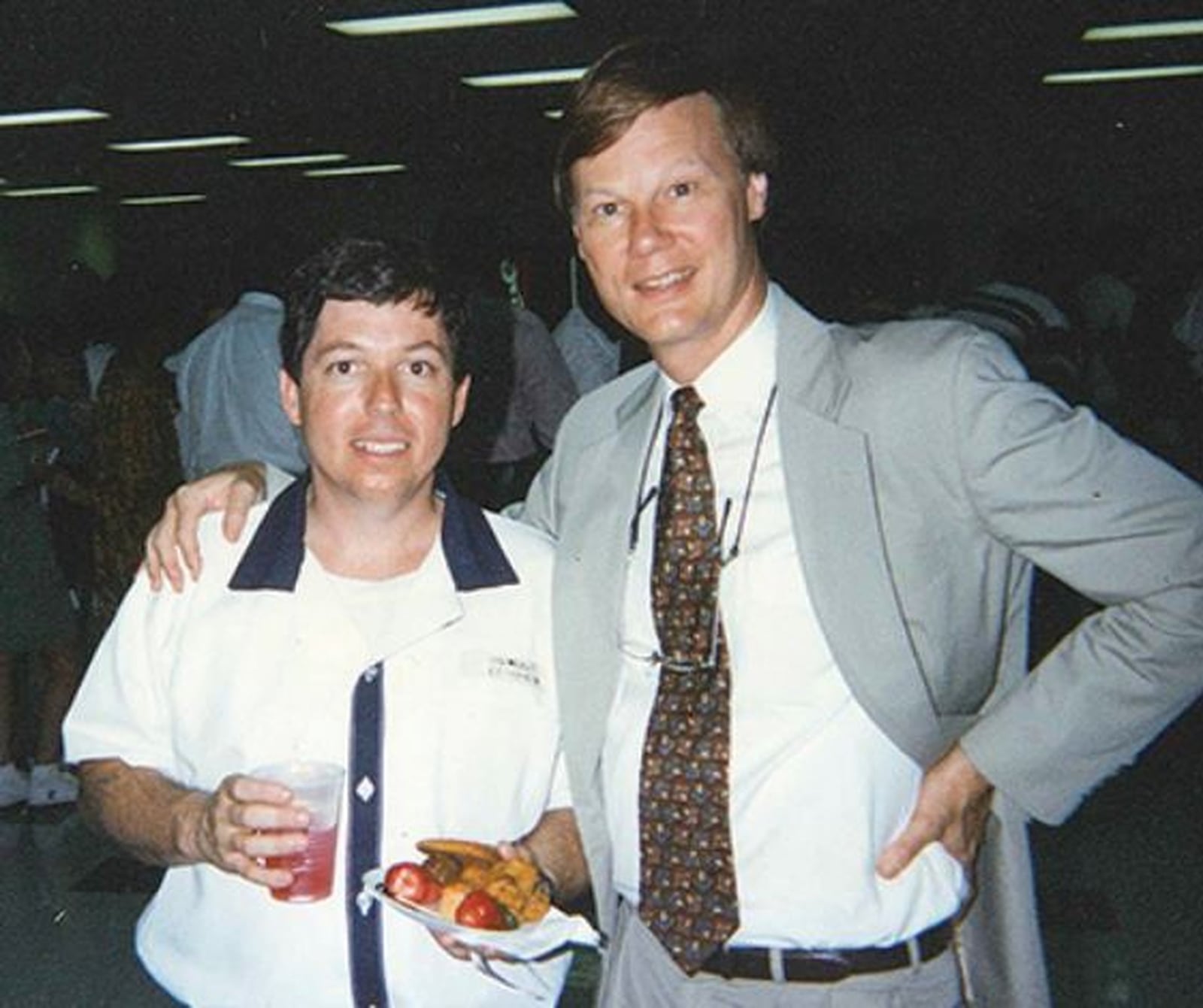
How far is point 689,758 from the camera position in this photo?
5.21 ft

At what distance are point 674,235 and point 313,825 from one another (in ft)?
2.85

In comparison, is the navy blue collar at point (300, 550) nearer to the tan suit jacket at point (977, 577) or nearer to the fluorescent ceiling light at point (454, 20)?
the tan suit jacket at point (977, 577)

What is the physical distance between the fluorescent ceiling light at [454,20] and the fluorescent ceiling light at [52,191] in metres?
8.30

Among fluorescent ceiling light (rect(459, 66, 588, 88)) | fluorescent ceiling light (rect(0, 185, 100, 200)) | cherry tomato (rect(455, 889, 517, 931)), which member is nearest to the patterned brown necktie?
cherry tomato (rect(455, 889, 517, 931))

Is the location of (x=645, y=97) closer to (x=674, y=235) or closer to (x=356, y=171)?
(x=674, y=235)

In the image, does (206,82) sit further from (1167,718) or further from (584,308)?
(1167,718)

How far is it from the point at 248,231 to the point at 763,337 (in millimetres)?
14076

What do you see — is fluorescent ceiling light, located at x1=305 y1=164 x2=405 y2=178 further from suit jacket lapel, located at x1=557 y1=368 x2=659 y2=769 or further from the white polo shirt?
the white polo shirt

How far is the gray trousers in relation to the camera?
5.18 feet

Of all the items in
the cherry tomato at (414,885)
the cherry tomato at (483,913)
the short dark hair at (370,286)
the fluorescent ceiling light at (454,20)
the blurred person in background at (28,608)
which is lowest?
the blurred person in background at (28,608)

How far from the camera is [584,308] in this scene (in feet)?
23.1

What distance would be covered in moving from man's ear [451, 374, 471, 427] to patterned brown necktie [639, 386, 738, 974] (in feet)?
1.13

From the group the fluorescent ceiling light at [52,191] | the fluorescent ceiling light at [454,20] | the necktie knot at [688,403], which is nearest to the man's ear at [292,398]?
the necktie knot at [688,403]

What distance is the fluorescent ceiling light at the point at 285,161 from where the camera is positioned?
41.4 feet
